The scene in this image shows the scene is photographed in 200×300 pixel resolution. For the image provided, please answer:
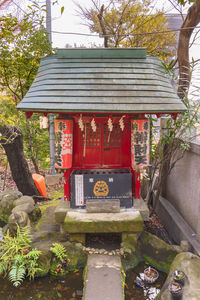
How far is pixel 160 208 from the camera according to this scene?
7.87 meters

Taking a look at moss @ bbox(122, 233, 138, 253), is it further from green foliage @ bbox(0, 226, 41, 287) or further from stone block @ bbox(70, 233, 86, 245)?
green foliage @ bbox(0, 226, 41, 287)

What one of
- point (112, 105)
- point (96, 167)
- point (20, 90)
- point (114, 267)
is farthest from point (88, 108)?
point (20, 90)

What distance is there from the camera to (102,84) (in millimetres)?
5426

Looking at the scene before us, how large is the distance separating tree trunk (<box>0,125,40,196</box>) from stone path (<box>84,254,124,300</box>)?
4388 millimetres

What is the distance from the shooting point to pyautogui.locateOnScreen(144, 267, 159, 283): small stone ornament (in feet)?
16.2

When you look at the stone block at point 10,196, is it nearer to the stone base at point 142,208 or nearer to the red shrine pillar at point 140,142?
the stone base at point 142,208

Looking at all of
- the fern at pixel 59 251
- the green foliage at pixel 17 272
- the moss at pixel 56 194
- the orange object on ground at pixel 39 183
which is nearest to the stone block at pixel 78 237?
the fern at pixel 59 251

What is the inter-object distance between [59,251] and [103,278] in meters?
1.24

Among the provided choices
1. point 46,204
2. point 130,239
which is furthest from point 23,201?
point 130,239

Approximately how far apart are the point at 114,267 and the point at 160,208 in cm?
355

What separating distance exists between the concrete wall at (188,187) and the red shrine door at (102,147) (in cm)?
164

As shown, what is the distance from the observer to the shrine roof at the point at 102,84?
496 centimetres

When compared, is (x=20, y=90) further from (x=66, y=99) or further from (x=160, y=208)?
(x=160, y=208)

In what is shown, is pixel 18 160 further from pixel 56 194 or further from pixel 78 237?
pixel 78 237
